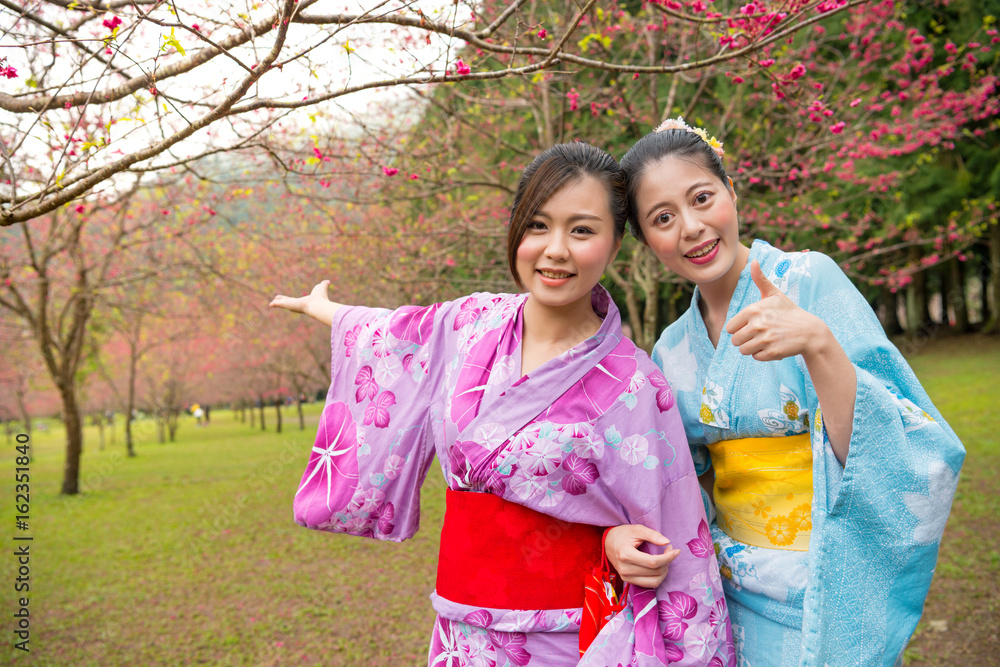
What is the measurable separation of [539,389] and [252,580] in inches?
195

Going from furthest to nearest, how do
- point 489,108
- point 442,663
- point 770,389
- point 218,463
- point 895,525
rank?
point 218,463
point 489,108
point 442,663
point 770,389
point 895,525

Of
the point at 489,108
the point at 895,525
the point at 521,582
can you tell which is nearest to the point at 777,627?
the point at 895,525

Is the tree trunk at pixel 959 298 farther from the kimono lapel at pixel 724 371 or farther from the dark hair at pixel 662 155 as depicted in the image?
the dark hair at pixel 662 155

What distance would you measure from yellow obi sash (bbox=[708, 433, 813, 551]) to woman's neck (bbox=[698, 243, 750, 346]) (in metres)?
0.33

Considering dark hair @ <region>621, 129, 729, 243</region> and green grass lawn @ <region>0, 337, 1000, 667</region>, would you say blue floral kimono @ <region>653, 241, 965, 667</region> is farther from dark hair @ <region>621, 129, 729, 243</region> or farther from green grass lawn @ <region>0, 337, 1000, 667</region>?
green grass lawn @ <region>0, 337, 1000, 667</region>

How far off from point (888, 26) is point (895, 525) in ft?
19.1

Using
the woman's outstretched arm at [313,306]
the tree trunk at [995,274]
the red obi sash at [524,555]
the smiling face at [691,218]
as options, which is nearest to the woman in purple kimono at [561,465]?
the red obi sash at [524,555]

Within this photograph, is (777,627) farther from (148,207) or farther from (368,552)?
(148,207)

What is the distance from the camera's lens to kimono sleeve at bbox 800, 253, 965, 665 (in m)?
1.35

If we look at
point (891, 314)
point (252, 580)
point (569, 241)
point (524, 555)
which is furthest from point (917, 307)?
point (524, 555)

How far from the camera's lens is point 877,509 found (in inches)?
53.9

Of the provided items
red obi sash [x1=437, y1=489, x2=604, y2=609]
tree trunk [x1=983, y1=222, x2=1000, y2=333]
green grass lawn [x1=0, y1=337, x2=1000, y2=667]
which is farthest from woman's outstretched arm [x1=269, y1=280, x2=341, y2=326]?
tree trunk [x1=983, y1=222, x2=1000, y2=333]

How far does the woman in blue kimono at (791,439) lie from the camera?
135 cm

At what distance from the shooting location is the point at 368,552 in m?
6.18
